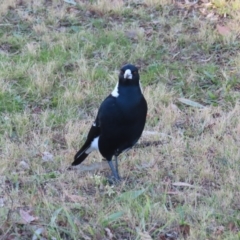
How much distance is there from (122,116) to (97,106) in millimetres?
1618

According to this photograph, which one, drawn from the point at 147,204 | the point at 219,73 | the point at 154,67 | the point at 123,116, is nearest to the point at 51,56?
the point at 154,67

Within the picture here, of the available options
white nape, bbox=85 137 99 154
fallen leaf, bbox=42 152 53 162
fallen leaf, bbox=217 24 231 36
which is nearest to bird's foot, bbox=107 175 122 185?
white nape, bbox=85 137 99 154

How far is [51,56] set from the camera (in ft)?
21.4

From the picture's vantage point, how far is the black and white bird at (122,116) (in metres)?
4.05

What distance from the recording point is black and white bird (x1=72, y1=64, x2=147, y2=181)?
13.3 feet

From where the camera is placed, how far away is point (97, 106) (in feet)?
18.5

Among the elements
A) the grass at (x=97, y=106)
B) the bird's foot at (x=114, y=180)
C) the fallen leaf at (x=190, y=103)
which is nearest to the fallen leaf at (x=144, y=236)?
the grass at (x=97, y=106)

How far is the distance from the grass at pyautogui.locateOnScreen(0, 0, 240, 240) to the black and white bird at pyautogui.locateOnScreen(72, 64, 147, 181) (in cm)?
24

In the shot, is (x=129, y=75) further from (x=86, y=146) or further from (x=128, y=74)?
(x=86, y=146)

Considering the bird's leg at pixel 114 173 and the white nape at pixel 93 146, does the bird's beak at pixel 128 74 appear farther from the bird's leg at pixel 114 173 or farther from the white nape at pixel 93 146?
the bird's leg at pixel 114 173

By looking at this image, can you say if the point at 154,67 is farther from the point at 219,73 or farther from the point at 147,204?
the point at 147,204

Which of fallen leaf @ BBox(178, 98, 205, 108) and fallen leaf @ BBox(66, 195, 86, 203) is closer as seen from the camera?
fallen leaf @ BBox(66, 195, 86, 203)

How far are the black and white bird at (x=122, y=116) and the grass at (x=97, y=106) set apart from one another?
9.6 inches

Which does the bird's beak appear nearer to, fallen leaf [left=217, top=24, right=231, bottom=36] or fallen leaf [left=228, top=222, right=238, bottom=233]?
fallen leaf [left=228, top=222, right=238, bottom=233]
